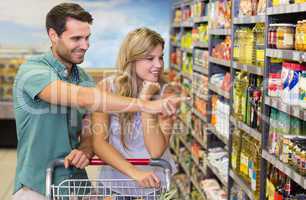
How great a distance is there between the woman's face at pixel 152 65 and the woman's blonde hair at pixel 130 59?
1.0 inches

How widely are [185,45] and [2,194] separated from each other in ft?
9.93

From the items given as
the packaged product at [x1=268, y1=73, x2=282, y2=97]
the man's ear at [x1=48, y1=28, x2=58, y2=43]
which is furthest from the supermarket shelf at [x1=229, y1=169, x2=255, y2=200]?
the man's ear at [x1=48, y1=28, x2=58, y2=43]

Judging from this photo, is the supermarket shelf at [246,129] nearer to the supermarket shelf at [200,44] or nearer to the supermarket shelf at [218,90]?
the supermarket shelf at [218,90]

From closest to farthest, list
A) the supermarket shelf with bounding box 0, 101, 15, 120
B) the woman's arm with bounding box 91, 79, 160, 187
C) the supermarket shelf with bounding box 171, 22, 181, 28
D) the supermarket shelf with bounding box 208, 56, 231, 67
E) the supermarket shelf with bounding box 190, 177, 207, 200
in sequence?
the woman's arm with bounding box 91, 79, 160, 187 < the supermarket shelf with bounding box 208, 56, 231, 67 < the supermarket shelf with bounding box 190, 177, 207, 200 < the supermarket shelf with bounding box 171, 22, 181, 28 < the supermarket shelf with bounding box 0, 101, 15, 120

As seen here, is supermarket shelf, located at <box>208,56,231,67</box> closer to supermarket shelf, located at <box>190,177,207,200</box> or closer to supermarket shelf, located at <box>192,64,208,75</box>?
supermarket shelf, located at <box>192,64,208,75</box>

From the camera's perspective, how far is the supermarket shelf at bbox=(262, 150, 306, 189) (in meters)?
2.83

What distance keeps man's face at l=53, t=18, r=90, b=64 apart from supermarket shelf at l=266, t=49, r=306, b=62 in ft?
3.55

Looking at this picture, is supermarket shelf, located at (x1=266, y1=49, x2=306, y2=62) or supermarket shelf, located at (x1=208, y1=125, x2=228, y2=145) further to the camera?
supermarket shelf, located at (x1=208, y1=125, x2=228, y2=145)

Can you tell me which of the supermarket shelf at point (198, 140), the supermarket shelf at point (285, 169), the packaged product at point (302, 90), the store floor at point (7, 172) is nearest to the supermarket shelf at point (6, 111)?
the store floor at point (7, 172)

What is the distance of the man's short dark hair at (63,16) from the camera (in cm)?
285

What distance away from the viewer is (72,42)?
9.30 ft

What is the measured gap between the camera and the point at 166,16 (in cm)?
1166

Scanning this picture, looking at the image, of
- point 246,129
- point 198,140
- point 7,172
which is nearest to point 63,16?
point 246,129

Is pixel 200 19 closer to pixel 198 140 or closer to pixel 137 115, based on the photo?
pixel 198 140
